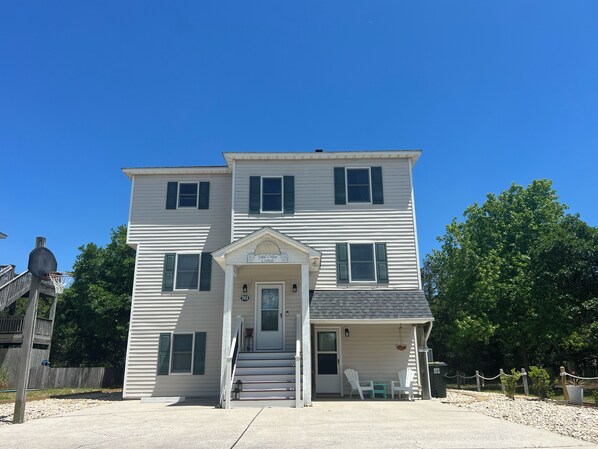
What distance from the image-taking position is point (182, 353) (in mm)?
14398

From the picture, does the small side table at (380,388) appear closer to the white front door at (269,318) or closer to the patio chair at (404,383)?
the patio chair at (404,383)

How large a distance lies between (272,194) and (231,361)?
6.05 meters

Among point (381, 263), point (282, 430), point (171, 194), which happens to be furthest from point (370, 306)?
point (171, 194)

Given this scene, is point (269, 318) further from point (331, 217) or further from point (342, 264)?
point (331, 217)

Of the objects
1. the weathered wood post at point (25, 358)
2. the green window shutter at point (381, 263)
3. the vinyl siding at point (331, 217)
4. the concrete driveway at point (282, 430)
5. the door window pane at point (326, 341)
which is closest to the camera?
the concrete driveway at point (282, 430)

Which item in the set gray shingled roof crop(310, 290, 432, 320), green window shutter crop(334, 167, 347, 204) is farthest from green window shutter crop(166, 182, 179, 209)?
gray shingled roof crop(310, 290, 432, 320)

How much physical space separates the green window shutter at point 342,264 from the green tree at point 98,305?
15.6m

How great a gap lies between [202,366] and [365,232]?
6825mm

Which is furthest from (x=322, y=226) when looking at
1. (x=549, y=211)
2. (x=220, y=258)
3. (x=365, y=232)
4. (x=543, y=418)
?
(x=549, y=211)

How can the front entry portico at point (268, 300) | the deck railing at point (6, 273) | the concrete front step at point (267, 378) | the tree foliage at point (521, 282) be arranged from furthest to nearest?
1. the deck railing at point (6, 273)
2. the tree foliage at point (521, 282)
3. the front entry portico at point (268, 300)
4. the concrete front step at point (267, 378)

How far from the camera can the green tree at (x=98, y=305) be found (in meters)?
25.4

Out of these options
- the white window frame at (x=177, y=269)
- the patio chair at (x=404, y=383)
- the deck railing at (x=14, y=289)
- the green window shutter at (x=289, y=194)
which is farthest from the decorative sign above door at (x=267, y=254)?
the deck railing at (x=14, y=289)

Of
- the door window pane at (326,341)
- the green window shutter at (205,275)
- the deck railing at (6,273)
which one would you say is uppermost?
the deck railing at (6,273)

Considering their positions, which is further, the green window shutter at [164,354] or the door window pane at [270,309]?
the green window shutter at [164,354]
